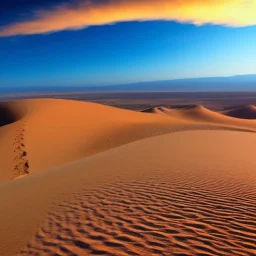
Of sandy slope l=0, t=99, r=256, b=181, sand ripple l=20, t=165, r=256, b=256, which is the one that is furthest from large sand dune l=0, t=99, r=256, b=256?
sandy slope l=0, t=99, r=256, b=181

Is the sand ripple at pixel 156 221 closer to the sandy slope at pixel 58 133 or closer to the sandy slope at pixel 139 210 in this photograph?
the sandy slope at pixel 139 210

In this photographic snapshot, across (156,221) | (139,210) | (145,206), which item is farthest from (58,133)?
(156,221)

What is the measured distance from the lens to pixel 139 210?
230 inches

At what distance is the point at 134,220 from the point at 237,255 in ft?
6.19

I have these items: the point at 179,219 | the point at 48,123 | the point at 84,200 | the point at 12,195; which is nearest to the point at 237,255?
the point at 179,219

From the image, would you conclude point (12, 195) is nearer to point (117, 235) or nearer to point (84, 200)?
point (84, 200)

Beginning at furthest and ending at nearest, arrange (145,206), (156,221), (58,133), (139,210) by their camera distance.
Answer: (58,133) → (145,206) → (139,210) → (156,221)

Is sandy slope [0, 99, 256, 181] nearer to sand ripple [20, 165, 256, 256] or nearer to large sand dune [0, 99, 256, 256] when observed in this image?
large sand dune [0, 99, 256, 256]

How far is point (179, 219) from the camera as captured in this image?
5301 mm

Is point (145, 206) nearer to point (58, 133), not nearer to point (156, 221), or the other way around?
point (156, 221)

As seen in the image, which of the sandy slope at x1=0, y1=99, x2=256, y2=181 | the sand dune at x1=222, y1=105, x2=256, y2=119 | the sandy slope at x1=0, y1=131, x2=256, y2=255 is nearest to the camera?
the sandy slope at x1=0, y1=131, x2=256, y2=255

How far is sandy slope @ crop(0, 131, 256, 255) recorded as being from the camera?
4.60 meters

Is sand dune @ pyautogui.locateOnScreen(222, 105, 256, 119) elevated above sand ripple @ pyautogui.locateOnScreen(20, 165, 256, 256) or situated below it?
below

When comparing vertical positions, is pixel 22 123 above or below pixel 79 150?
above
